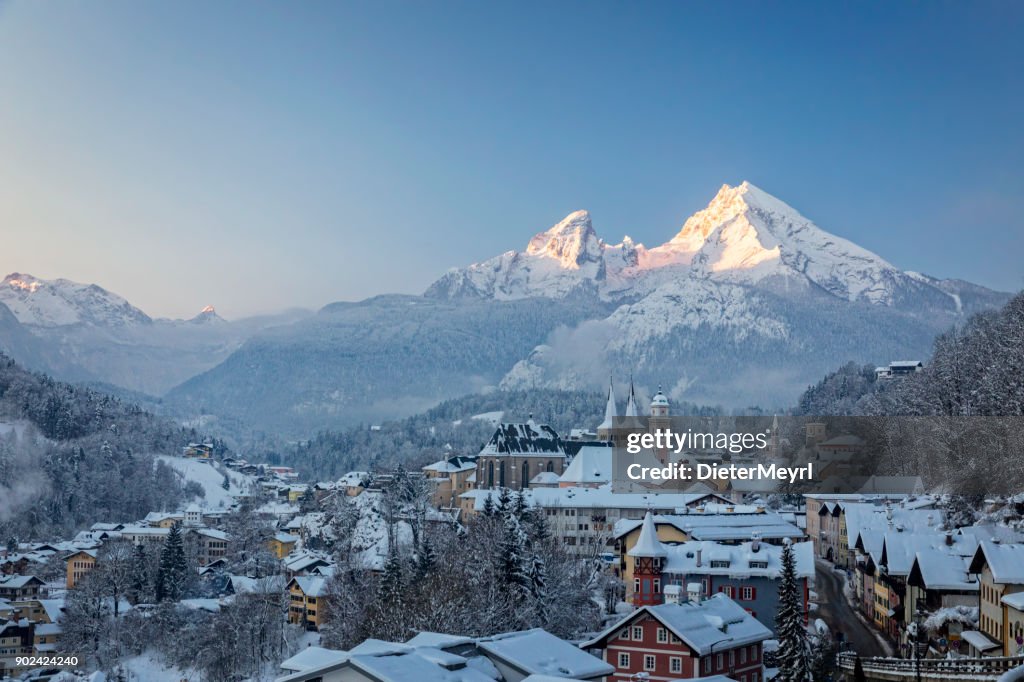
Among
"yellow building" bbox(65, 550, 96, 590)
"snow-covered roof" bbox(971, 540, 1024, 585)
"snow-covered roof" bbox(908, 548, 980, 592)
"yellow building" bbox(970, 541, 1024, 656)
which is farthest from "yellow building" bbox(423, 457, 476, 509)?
"snow-covered roof" bbox(971, 540, 1024, 585)

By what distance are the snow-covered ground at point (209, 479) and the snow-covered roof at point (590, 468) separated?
71445 millimetres

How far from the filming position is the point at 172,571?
268ft

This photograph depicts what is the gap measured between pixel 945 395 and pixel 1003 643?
147 ft

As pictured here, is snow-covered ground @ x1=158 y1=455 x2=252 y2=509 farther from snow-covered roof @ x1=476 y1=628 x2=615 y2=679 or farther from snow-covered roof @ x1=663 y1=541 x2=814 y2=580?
snow-covered roof @ x1=476 y1=628 x2=615 y2=679

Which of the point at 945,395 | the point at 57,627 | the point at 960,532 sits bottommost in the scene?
the point at 57,627

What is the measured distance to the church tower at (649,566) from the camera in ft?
175

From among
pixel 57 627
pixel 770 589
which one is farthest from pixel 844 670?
pixel 57 627

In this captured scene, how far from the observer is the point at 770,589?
166ft

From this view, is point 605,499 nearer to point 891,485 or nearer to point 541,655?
point 891,485

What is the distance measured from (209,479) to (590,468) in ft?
294

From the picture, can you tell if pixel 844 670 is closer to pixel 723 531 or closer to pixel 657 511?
pixel 723 531

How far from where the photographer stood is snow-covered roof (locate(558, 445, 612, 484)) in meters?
116

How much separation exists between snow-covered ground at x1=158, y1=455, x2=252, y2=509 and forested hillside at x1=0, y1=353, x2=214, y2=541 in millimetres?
4516

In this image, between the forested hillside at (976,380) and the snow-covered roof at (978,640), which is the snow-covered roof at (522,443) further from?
the snow-covered roof at (978,640)
